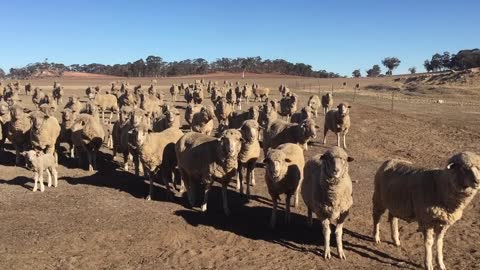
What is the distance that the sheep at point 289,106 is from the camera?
27469mm

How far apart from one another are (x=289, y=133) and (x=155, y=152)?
4.99m

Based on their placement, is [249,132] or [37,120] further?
[37,120]

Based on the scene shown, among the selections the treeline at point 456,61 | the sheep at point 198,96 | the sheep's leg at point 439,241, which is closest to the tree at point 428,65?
the treeline at point 456,61

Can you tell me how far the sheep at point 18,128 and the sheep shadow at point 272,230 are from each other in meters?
7.75

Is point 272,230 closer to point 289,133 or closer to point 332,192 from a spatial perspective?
point 332,192

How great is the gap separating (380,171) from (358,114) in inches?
882

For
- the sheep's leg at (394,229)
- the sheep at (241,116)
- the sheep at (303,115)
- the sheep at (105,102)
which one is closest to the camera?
the sheep's leg at (394,229)

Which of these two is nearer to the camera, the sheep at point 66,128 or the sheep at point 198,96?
the sheep at point 66,128

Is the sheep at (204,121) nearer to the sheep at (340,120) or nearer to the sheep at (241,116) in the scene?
the sheep at (241,116)

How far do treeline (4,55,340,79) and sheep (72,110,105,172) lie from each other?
121 meters

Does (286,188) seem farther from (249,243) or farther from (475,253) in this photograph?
(475,253)

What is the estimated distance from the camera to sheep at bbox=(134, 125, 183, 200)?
41.1 ft

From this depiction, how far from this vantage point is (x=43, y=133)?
14.9 m

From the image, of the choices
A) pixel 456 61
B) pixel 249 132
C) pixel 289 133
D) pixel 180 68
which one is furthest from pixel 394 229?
pixel 180 68
